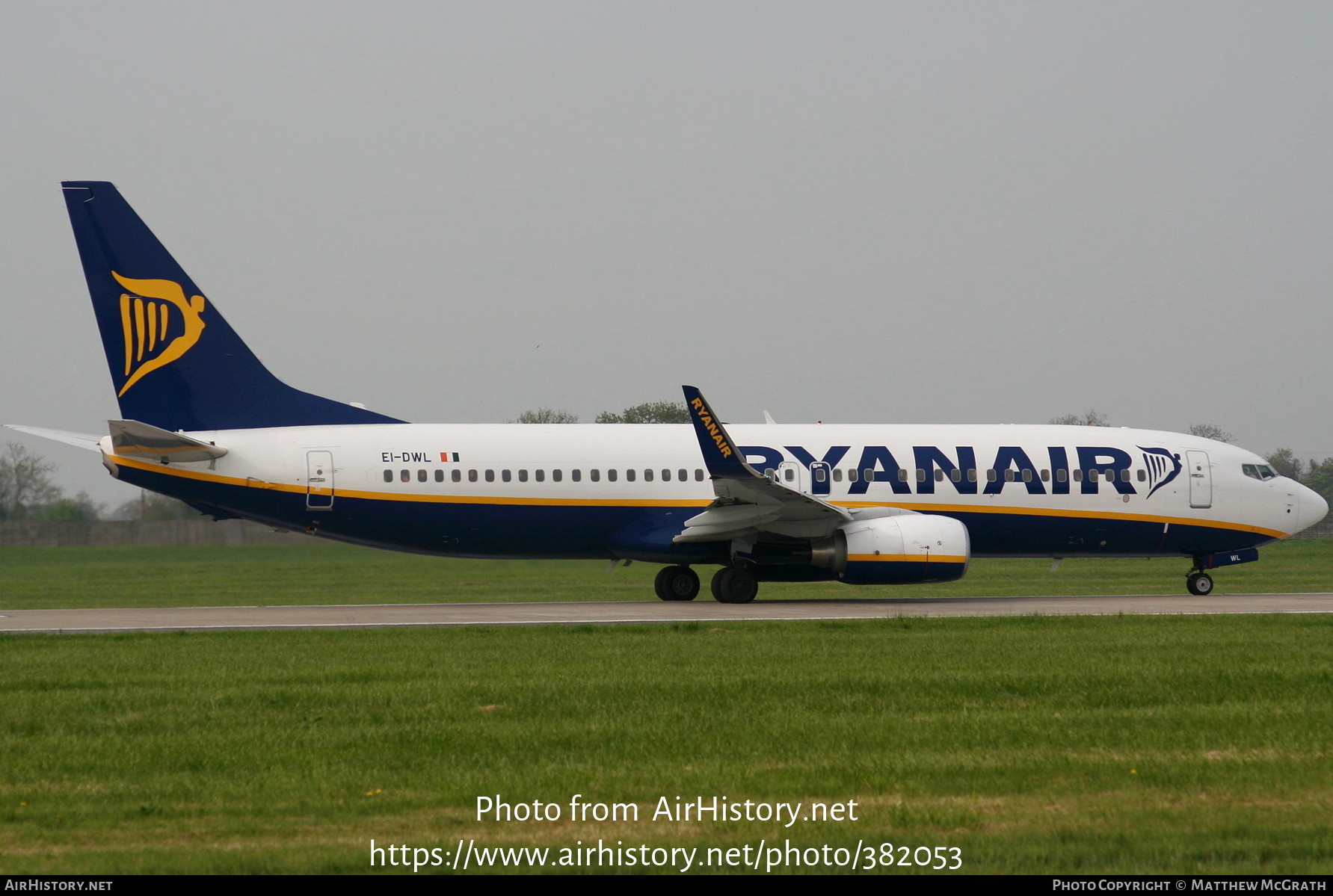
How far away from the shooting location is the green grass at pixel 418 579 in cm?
2956

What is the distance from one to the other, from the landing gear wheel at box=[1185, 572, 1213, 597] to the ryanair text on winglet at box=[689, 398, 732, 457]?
Answer: 1077 cm

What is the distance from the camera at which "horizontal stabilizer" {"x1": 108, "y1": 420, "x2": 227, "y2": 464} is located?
23812mm

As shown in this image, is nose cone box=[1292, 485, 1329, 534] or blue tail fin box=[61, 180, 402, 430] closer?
blue tail fin box=[61, 180, 402, 430]

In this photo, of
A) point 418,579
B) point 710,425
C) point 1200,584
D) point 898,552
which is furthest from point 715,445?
point 418,579

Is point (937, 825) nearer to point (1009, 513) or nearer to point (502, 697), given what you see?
point (502, 697)

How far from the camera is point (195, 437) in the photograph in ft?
82.5

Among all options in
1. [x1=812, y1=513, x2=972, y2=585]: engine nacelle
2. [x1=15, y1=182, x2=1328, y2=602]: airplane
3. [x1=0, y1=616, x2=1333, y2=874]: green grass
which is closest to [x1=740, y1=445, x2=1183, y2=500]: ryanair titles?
[x1=15, y1=182, x2=1328, y2=602]: airplane

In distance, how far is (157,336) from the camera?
25.1 m

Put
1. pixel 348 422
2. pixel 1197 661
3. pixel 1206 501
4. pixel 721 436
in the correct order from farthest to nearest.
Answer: pixel 1206 501 < pixel 348 422 < pixel 721 436 < pixel 1197 661

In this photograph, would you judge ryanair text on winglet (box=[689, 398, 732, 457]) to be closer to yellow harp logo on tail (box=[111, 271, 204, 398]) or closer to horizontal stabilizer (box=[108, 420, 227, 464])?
horizontal stabilizer (box=[108, 420, 227, 464])

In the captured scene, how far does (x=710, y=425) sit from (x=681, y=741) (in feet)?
46.0

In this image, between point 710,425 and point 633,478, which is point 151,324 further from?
point 710,425

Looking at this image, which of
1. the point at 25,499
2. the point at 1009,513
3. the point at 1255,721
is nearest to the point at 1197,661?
the point at 1255,721

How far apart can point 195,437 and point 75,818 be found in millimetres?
18267
